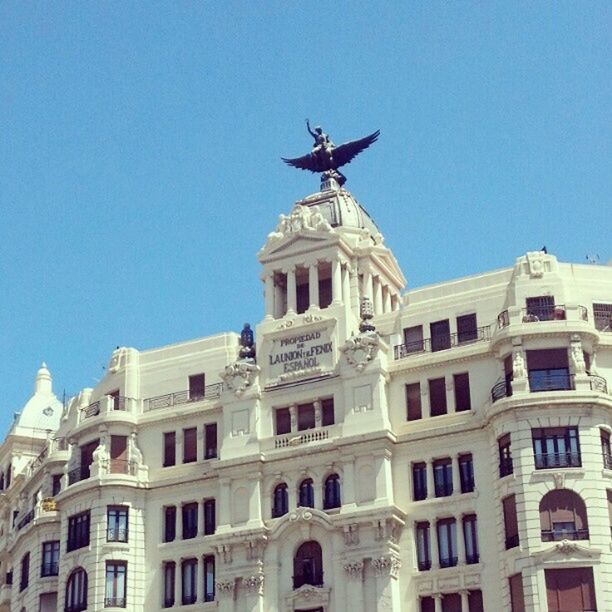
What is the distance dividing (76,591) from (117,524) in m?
4.50

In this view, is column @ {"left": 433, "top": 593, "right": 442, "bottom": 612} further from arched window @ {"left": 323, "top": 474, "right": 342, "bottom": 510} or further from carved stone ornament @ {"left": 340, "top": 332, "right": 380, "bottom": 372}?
carved stone ornament @ {"left": 340, "top": 332, "right": 380, "bottom": 372}

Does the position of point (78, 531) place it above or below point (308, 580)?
above

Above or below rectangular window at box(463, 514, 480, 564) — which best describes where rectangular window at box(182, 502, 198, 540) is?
above

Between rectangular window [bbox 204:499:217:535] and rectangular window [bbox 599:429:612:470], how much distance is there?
22272 mm

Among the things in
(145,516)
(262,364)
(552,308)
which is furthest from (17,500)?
(552,308)

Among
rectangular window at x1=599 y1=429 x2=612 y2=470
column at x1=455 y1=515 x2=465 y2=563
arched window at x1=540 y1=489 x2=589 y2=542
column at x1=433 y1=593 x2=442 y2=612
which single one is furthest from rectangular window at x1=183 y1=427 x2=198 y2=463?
rectangular window at x1=599 y1=429 x2=612 y2=470

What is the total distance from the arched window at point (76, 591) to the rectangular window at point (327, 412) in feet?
54.0

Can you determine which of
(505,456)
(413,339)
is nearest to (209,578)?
(413,339)

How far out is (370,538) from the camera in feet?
224

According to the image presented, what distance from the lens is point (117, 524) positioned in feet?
248

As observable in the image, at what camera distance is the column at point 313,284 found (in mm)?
76375

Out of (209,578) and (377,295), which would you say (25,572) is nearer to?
(209,578)

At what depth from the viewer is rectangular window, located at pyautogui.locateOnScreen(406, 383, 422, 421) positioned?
7162 centimetres

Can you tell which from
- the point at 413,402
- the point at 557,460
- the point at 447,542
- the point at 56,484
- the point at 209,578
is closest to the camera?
the point at 557,460
